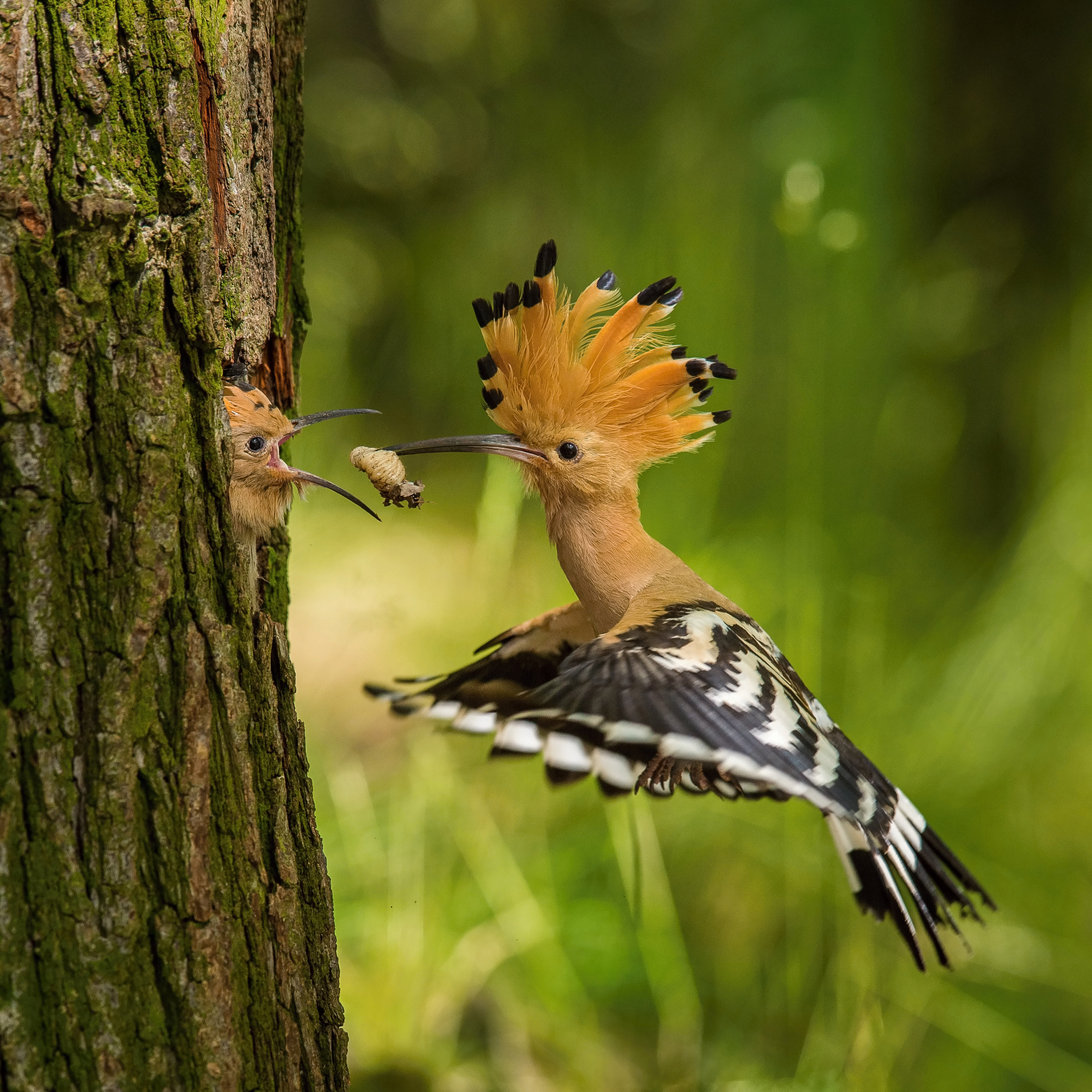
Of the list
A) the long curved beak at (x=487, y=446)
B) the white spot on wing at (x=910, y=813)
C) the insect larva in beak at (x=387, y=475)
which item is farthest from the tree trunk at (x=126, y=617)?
the white spot on wing at (x=910, y=813)

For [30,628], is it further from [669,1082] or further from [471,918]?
[669,1082]

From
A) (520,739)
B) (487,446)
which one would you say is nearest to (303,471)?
(487,446)

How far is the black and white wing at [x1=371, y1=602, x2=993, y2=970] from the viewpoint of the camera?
3.92 ft

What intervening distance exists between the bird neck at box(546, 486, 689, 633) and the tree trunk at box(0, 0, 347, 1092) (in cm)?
54

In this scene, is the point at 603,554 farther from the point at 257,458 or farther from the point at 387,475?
the point at 257,458

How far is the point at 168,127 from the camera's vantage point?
106cm

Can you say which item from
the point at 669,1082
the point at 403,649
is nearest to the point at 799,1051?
the point at 669,1082

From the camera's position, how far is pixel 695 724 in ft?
3.93

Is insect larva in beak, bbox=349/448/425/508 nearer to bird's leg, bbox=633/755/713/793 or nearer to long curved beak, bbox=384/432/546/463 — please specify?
long curved beak, bbox=384/432/546/463

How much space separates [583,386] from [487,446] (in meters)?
0.17

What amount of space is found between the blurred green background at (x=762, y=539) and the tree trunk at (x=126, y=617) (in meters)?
1.11

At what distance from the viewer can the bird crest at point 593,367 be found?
1470 mm

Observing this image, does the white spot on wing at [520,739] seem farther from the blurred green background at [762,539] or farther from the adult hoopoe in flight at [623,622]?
the blurred green background at [762,539]

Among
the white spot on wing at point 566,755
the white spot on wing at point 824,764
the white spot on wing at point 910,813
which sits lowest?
the white spot on wing at point 910,813
